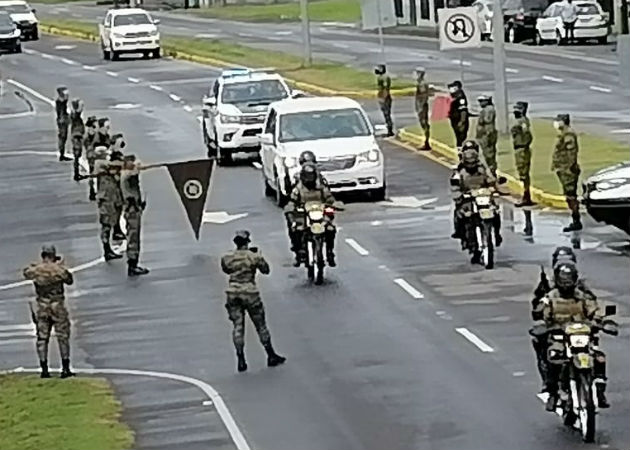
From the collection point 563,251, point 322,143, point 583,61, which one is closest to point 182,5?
point 583,61

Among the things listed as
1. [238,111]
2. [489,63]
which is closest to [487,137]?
[238,111]

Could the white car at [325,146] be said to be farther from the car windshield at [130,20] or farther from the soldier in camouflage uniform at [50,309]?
the car windshield at [130,20]

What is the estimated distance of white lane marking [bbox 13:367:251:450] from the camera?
16391mm

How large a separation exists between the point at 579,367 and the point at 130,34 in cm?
5503

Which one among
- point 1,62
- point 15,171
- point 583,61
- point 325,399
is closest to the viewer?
point 325,399

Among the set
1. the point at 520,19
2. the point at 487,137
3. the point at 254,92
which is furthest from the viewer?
the point at 520,19

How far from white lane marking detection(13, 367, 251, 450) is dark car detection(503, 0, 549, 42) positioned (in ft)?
174

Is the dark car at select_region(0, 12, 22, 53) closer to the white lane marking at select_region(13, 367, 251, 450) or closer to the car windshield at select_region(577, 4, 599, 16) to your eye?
the car windshield at select_region(577, 4, 599, 16)

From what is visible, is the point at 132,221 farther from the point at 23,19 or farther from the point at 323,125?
the point at 23,19

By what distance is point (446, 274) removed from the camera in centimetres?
2405

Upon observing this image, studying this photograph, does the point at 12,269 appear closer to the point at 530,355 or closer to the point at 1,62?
the point at 530,355

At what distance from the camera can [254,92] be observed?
39281mm

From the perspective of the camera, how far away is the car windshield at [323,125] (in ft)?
104

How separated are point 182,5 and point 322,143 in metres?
84.4
